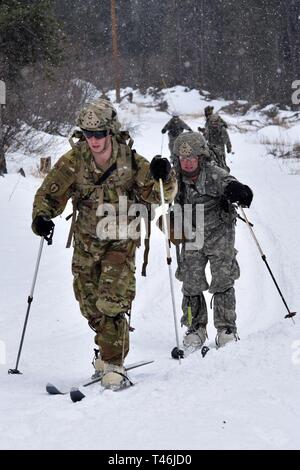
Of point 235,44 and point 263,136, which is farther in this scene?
point 235,44

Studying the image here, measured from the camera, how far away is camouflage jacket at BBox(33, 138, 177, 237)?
15.6ft

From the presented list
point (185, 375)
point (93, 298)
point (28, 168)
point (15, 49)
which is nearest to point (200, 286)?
point (93, 298)

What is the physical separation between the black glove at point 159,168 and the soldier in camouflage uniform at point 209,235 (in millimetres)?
1232

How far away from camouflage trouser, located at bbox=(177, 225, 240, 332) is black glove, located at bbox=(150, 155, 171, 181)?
1.58m

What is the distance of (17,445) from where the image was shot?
312 cm

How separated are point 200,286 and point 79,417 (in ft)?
9.55

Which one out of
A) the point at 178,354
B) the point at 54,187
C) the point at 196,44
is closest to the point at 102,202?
the point at 54,187

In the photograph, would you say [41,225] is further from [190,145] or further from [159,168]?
[190,145]

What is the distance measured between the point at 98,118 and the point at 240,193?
4.85 ft

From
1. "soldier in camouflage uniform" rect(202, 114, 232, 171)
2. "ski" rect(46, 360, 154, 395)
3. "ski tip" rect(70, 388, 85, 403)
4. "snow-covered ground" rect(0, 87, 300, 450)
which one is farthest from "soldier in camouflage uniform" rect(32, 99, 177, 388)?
"soldier in camouflage uniform" rect(202, 114, 232, 171)

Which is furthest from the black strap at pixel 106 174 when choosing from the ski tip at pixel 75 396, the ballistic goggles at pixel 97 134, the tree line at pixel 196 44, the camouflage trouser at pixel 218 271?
the tree line at pixel 196 44

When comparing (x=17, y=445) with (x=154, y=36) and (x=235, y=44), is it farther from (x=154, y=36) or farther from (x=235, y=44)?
(x=154, y=36)

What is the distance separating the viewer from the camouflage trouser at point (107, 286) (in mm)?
Result: 4660

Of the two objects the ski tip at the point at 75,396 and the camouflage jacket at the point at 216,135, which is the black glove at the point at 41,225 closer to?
the ski tip at the point at 75,396
